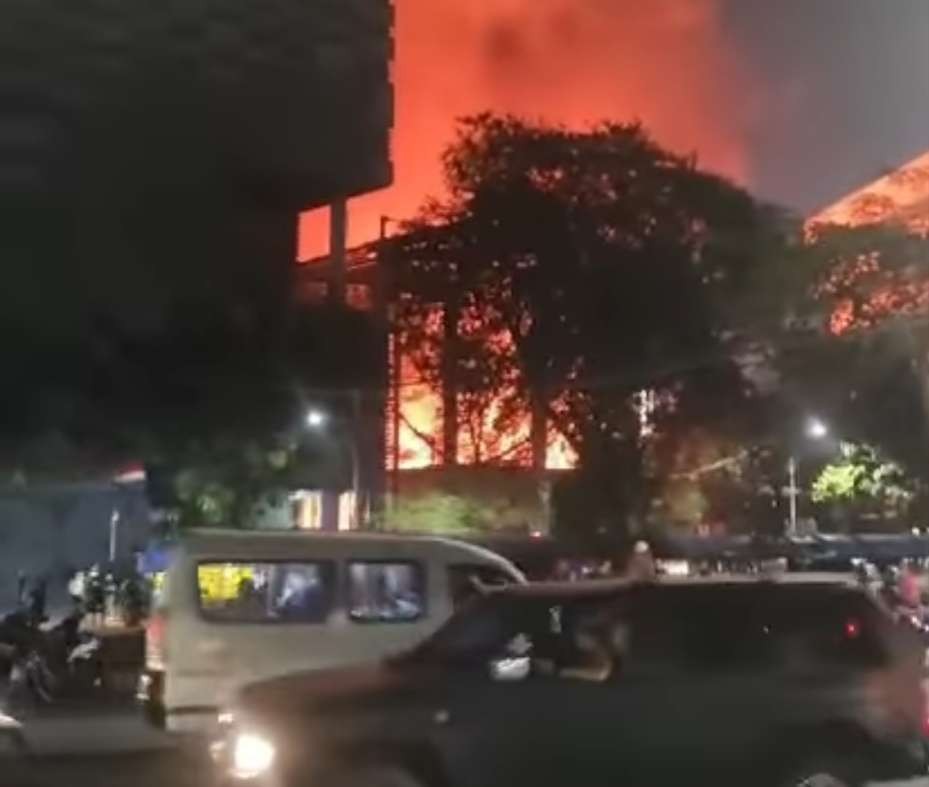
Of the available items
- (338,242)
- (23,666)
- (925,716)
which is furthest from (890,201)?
(925,716)

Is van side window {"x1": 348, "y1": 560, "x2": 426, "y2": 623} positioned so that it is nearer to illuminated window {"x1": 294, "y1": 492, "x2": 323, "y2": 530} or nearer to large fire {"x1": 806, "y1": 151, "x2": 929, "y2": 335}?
illuminated window {"x1": 294, "y1": 492, "x2": 323, "y2": 530}

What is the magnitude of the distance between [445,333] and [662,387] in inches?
200

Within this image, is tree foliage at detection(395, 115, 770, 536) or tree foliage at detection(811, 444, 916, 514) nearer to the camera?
tree foliage at detection(395, 115, 770, 536)

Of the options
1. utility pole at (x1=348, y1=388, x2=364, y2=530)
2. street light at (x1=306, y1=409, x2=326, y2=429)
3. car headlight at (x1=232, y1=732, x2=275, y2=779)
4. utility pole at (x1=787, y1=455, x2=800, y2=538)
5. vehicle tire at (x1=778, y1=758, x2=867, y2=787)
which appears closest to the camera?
car headlight at (x1=232, y1=732, x2=275, y2=779)

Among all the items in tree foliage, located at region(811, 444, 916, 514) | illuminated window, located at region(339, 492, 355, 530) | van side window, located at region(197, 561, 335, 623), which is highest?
tree foliage, located at region(811, 444, 916, 514)

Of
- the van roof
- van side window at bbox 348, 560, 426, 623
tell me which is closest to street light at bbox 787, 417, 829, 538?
the van roof

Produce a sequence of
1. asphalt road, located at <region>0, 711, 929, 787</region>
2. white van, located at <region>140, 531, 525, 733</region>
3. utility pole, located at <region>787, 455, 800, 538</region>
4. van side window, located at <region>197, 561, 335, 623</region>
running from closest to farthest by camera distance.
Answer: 1. asphalt road, located at <region>0, 711, 929, 787</region>
2. white van, located at <region>140, 531, 525, 733</region>
3. van side window, located at <region>197, 561, 335, 623</region>
4. utility pole, located at <region>787, 455, 800, 538</region>

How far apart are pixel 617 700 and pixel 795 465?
36.5 m

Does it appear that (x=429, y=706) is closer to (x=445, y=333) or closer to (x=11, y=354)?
(x=11, y=354)

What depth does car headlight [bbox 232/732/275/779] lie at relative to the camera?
8.99 meters

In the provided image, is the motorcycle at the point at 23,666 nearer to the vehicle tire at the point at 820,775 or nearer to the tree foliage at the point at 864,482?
the vehicle tire at the point at 820,775

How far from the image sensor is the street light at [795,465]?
143 feet

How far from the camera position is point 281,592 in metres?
15.8

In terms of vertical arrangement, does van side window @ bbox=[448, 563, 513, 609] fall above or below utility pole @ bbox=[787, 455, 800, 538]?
below
